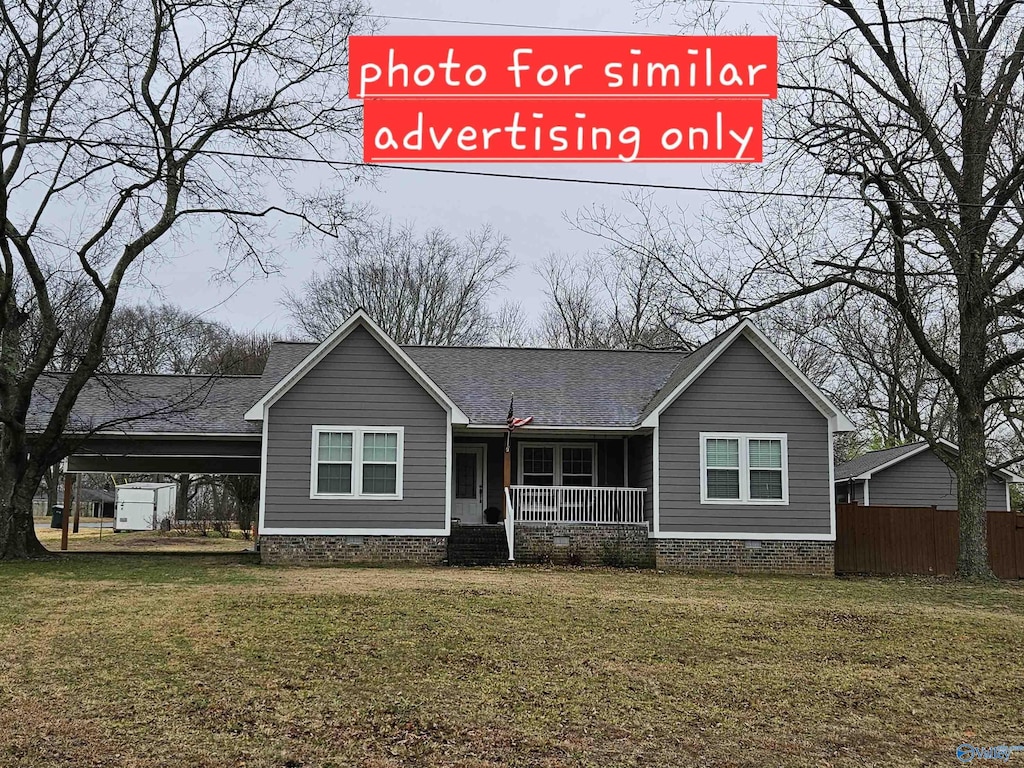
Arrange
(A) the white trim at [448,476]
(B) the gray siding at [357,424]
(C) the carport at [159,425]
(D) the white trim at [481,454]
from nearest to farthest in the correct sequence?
(B) the gray siding at [357,424] → (A) the white trim at [448,476] → (C) the carport at [159,425] → (D) the white trim at [481,454]

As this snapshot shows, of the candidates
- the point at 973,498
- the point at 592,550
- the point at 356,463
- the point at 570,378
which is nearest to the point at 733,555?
the point at 592,550

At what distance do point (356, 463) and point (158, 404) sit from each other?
5862mm

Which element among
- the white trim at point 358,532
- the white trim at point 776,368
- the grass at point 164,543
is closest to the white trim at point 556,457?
the white trim at point 776,368

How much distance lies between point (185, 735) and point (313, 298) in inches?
1440

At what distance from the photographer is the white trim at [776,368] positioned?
19.4 meters

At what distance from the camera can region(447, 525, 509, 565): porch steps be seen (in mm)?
19297

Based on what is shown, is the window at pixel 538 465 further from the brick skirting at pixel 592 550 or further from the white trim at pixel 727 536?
the white trim at pixel 727 536

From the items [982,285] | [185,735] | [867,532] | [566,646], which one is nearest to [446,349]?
[867,532]

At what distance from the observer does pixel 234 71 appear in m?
20.1

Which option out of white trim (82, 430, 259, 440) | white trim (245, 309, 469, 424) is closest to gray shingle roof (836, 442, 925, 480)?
white trim (245, 309, 469, 424)

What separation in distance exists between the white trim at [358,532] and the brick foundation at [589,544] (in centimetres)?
181

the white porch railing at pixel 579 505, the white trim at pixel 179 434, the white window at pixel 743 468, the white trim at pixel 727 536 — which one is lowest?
the white trim at pixel 727 536

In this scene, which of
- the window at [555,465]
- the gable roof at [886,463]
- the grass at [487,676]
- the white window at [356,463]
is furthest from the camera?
the gable roof at [886,463]

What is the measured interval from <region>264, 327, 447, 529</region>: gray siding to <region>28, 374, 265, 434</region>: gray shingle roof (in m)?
2.11
